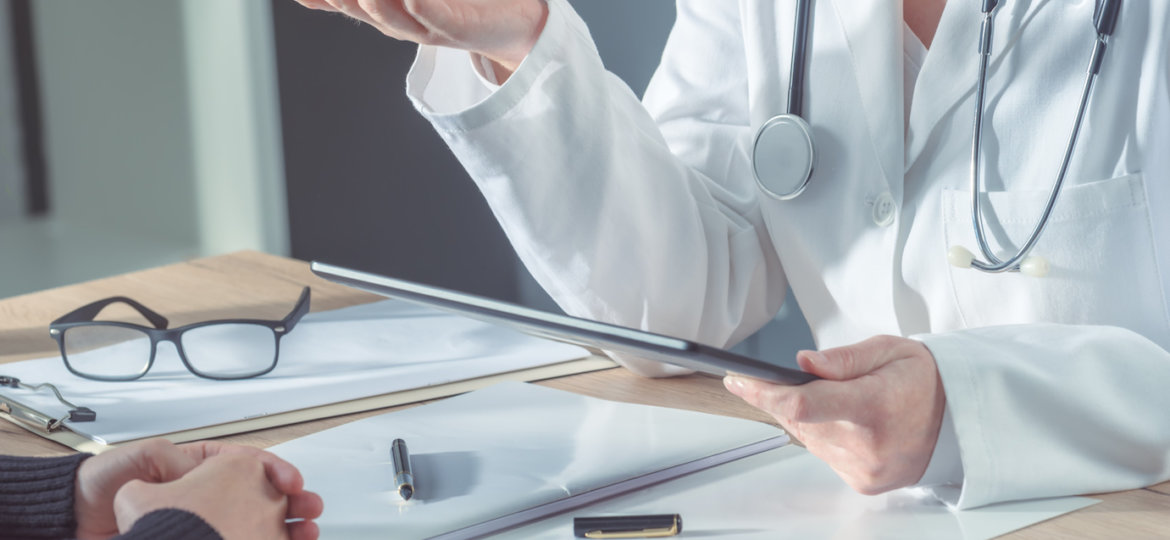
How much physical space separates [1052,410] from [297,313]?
2.15 feet

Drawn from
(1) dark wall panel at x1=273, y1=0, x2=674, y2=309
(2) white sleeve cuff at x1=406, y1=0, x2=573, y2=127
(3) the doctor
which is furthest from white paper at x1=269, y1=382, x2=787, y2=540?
(1) dark wall panel at x1=273, y1=0, x2=674, y2=309

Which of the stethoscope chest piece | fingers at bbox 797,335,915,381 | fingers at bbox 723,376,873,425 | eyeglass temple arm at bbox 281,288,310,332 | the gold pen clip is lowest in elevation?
the gold pen clip

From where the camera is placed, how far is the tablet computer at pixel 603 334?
50 cm

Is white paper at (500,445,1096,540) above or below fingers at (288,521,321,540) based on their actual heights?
below

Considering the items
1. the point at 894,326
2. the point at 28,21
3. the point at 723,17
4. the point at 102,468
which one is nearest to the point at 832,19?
the point at 723,17

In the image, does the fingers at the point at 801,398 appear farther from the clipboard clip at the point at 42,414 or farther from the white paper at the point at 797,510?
the clipboard clip at the point at 42,414

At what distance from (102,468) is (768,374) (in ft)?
1.16

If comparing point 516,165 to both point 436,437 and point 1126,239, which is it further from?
point 1126,239

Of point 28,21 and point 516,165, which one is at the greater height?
point 28,21

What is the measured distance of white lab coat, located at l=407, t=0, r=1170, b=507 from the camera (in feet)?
2.19

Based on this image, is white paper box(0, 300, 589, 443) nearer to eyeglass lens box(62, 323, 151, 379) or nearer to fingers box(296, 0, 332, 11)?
eyeglass lens box(62, 323, 151, 379)

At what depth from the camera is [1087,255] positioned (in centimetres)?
77

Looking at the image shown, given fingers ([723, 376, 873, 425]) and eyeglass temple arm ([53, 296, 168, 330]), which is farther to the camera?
eyeglass temple arm ([53, 296, 168, 330])

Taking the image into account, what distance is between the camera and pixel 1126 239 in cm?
75
